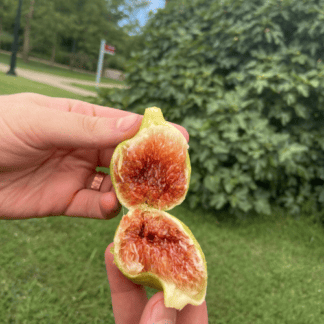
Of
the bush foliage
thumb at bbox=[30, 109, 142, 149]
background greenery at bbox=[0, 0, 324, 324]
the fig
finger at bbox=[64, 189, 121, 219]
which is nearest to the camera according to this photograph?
the fig

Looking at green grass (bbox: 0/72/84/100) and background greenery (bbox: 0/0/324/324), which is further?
green grass (bbox: 0/72/84/100)

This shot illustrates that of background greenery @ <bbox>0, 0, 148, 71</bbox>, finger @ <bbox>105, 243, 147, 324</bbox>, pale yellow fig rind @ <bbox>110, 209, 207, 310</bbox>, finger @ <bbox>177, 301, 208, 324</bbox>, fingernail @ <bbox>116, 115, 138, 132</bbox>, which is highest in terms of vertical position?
background greenery @ <bbox>0, 0, 148, 71</bbox>

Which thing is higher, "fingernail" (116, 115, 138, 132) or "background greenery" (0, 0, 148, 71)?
"background greenery" (0, 0, 148, 71)

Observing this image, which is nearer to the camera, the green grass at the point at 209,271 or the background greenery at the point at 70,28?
the green grass at the point at 209,271

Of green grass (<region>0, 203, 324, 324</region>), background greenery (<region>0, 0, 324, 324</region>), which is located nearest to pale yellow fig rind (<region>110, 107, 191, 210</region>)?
background greenery (<region>0, 0, 324, 324</region>)

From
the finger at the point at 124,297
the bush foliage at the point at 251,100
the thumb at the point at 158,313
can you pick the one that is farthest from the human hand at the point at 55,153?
the bush foliage at the point at 251,100

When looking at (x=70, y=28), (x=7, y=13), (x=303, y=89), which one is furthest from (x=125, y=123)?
(x=7, y=13)

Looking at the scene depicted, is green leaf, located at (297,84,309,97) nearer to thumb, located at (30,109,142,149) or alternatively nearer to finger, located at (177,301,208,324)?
thumb, located at (30,109,142,149)

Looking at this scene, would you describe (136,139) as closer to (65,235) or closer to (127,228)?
(127,228)

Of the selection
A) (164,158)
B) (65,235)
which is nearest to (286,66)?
(164,158)

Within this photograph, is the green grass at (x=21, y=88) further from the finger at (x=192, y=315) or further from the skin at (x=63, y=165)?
the finger at (x=192, y=315)
